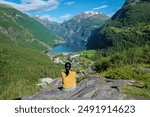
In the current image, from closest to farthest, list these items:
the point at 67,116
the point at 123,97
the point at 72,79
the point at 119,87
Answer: the point at 67,116 → the point at 123,97 → the point at 119,87 → the point at 72,79

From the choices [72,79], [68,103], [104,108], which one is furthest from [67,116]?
[72,79]

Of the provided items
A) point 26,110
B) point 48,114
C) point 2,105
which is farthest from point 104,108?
point 2,105

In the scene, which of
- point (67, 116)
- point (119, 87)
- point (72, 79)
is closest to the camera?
point (67, 116)

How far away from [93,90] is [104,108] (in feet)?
12.9

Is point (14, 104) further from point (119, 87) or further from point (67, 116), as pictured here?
point (119, 87)

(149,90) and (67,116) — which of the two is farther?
(149,90)

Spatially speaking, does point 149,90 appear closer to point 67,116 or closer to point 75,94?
point 75,94

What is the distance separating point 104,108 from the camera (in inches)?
408

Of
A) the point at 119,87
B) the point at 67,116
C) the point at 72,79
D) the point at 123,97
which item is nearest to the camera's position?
the point at 67,116

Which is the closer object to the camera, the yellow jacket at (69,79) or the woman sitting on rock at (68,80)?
the woman sitting on rock at (68,80)

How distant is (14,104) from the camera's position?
1100 centimetres

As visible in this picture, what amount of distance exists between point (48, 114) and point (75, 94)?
4.22 m

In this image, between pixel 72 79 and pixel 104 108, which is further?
pixel 72 79

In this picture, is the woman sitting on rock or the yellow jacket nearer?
the woman sitting on rock
